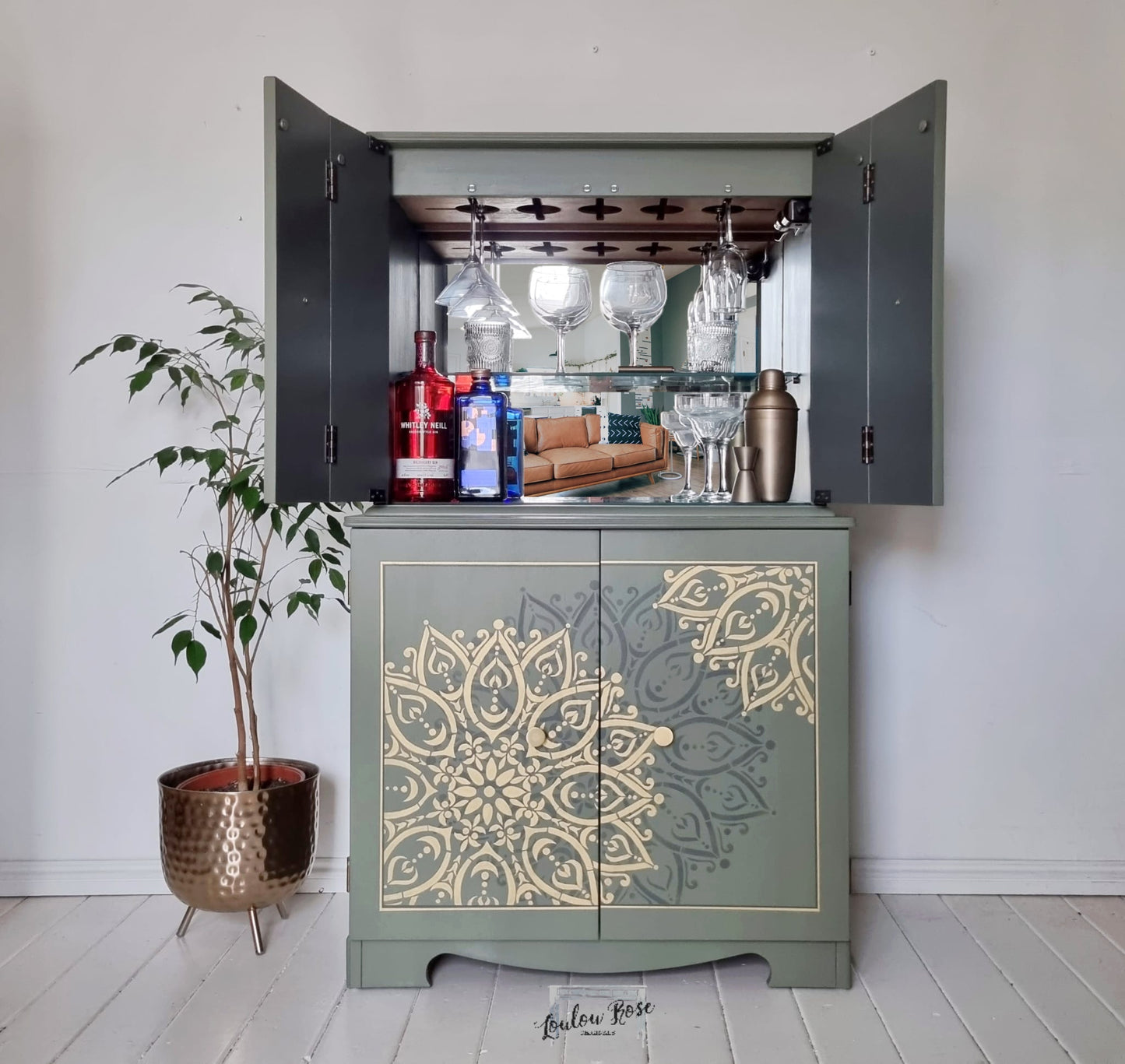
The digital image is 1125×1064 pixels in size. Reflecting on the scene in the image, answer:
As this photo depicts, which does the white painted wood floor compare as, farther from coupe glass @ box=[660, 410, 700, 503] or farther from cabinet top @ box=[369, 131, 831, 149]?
cabinet top @ box=[369, 131, 831, 149]

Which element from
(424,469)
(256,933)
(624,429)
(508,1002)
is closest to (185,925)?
(256,933)

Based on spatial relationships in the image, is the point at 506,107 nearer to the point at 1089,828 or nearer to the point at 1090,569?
the point at 1090,569

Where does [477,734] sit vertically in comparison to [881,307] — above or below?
below

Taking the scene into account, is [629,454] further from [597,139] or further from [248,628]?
[248,628]

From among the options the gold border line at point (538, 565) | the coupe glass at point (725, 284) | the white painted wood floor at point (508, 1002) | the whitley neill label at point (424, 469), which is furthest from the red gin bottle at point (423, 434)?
the white painted wood floor at point (508, 1002)

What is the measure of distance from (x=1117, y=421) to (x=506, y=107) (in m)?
1.72

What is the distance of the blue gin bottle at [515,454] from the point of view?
208 cm

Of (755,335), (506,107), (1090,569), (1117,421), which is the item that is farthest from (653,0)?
(1090,569)

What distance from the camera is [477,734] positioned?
1832mm

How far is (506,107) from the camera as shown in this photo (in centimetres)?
232

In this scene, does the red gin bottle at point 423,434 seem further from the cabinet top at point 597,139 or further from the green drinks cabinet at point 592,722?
the cabinet top at point 597,139

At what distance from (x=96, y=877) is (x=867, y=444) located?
2.12 metres

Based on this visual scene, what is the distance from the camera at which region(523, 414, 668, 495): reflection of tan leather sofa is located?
2.12 meters

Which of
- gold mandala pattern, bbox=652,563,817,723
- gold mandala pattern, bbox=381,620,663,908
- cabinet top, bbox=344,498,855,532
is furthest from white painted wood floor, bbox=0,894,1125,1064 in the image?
cabinet top, bbox=344,498,855,532
